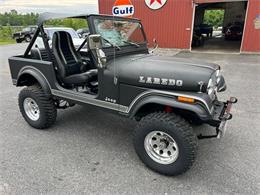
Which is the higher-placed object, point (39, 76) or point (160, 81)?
point (160, 81)

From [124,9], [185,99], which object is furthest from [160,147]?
[124,9]

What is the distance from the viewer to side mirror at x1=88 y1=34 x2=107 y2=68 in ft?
8.28

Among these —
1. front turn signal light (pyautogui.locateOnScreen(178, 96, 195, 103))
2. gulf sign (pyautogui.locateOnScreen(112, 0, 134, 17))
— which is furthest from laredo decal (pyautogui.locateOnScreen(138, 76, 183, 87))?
gulf sign (pyautogui.locateOnScreen(112, 0, 134, 17))

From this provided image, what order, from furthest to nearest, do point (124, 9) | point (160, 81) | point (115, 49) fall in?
point (124, 9), point (115, 49), point (160, 81)

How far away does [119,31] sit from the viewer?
3.25 metres

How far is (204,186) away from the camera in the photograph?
2.36 metres

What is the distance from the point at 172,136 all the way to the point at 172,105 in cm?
34

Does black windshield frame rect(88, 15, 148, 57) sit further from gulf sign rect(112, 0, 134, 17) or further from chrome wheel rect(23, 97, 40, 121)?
gulf sign rect(112, 0, 134, 17)

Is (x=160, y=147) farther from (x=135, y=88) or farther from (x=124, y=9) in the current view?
(x=124, y=9)

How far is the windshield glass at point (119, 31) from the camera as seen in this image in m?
2.96

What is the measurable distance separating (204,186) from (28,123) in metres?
2.93

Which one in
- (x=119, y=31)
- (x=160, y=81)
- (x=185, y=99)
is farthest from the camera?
(x=119, y=31)

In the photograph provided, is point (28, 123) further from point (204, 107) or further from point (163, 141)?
point (204, 107)

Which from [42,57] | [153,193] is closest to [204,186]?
[153,193]
